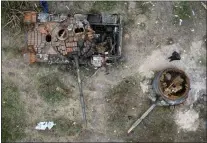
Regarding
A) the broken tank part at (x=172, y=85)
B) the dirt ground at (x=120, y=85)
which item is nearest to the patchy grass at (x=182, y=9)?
the dirt ground at (x=120, y=85)

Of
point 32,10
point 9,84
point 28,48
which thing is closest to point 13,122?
point 9,84

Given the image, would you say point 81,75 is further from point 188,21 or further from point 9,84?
point 188,21

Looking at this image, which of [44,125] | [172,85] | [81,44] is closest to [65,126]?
[44,125]

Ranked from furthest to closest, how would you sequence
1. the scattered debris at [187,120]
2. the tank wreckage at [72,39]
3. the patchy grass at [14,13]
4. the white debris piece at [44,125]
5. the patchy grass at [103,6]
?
1. the scattered debris at [187,120]
2. the white debris piece at [44,125]
3. the patchy grass at [103,6]
4. the patchy grass at [14,13]
5. the tank wreckage at [72,39]

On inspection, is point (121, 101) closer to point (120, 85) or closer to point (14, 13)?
point (120, 85)

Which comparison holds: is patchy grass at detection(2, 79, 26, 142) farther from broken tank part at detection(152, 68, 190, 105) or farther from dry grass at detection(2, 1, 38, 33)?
broken tank part at detection(152, 68, 190, 105)

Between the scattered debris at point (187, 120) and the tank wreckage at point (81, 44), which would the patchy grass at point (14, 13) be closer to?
the tank wreckage at point (81, 44)

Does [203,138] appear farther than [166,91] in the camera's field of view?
Yes
